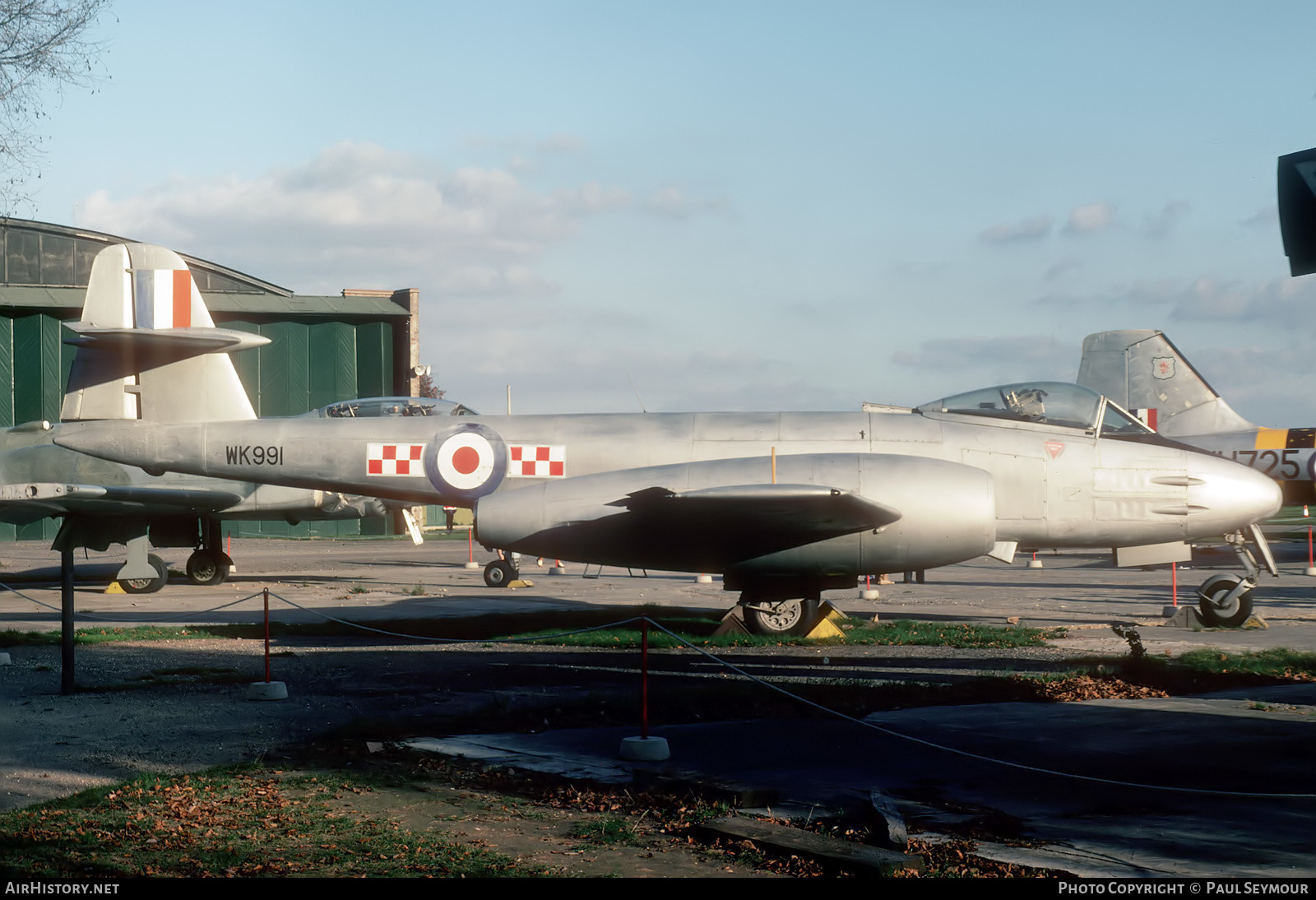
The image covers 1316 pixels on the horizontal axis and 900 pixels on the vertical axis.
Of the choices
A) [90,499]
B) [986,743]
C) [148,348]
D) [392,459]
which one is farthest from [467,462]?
[90,499]

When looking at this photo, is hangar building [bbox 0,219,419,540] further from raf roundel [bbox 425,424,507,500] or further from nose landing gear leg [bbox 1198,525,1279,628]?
nose landing gear leg [bbox 1198,525,1279,628]

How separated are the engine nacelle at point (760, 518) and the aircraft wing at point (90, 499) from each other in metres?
9.73

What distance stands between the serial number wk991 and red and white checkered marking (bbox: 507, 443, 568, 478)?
113 inches

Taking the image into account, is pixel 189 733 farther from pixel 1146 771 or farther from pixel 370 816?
pixel 1146 771

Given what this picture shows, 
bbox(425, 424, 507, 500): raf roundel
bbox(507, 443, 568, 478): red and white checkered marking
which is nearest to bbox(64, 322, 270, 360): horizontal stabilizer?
bbox(425, 424, 507, 500): raf roundel

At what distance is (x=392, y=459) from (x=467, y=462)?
98 centimetres

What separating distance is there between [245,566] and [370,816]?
22379mm

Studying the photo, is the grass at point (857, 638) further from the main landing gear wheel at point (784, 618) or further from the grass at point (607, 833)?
the grass at point (607, 833)

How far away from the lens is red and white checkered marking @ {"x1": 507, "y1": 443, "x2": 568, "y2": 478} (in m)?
13.7

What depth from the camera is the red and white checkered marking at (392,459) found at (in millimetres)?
13969

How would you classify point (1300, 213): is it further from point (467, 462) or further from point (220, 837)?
point (467, 462)

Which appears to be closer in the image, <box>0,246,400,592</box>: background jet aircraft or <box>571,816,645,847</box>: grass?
<box>571,816,645,847</box>: grass

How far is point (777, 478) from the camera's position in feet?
39.4

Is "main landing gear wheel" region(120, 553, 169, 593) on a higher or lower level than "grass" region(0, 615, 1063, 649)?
higher
